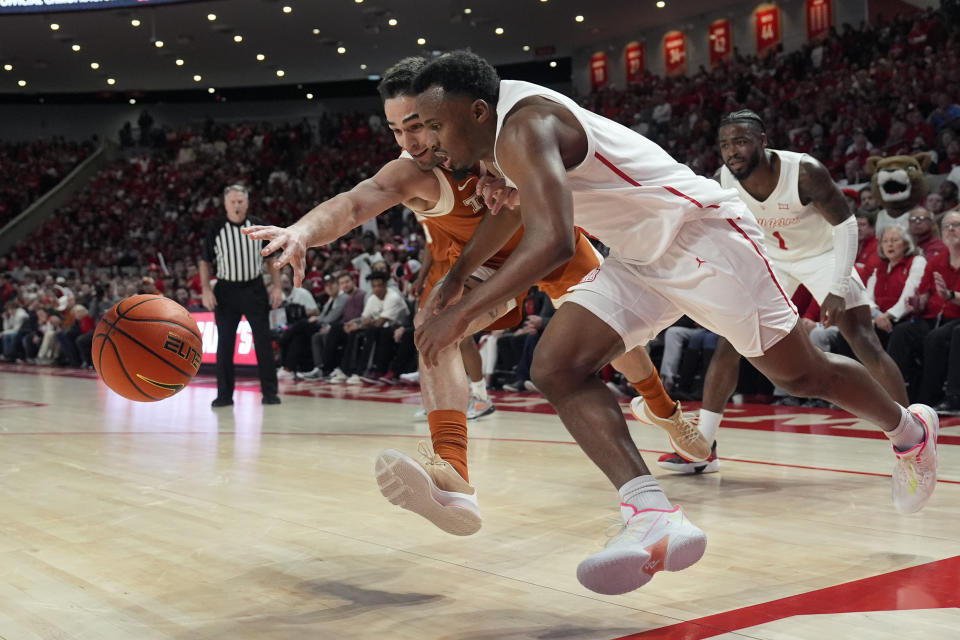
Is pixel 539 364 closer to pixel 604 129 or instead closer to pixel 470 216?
pixel 604 129

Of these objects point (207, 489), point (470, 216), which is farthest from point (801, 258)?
point (207, 489)

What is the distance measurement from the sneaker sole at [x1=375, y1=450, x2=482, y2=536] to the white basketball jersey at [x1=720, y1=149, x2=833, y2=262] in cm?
238

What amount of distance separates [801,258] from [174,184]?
24.7 meters

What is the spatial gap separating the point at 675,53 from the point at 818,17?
3930 mm

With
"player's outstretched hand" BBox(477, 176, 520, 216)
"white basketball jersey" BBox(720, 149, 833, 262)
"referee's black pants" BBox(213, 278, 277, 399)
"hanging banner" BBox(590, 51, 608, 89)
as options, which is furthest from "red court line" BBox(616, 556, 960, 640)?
"hanging banner" BBox(590, 51, 608, 89)

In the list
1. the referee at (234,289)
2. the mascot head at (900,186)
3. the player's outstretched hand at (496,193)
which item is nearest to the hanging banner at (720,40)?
the mascot head at (900,186)

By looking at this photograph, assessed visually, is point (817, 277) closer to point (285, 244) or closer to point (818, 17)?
point (285, 244)

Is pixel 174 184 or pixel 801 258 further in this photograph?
pixel 174 184

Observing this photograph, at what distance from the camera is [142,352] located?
3.73 meters

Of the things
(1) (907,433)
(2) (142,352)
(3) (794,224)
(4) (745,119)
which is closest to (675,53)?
(3) (794,224)

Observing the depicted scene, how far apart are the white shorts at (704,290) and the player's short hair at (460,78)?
0.60 m

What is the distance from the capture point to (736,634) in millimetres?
1883

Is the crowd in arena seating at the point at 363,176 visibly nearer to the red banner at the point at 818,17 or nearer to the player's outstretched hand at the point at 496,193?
the red banner at the point at 818,17

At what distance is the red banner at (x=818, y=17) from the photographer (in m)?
20.1
